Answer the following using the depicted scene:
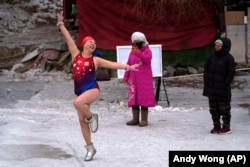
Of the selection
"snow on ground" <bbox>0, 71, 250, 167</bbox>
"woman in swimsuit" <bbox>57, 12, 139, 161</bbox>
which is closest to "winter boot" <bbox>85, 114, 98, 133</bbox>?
"woman in swimsuit" <bbox>57, 12, 139, 161</bbox>

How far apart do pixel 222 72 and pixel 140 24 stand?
23.4 feet

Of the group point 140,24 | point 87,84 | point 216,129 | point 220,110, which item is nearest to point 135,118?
point 216,129

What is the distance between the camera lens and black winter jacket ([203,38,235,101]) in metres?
8.80

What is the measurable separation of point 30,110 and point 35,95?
5.63 feet

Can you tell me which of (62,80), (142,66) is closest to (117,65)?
(142,66)

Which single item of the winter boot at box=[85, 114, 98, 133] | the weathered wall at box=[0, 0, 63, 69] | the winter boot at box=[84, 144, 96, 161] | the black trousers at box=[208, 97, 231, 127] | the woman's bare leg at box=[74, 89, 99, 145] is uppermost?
the weathered wall at box=[0, 0, 63, 69]

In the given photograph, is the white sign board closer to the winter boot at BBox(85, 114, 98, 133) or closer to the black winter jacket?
the black winter jacket

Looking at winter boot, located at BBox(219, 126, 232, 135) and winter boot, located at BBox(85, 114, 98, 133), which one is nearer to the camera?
winter boot, located at BBox(85, 114, 98, 133)

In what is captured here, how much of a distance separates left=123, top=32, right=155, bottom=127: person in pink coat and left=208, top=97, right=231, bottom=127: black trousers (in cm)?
119

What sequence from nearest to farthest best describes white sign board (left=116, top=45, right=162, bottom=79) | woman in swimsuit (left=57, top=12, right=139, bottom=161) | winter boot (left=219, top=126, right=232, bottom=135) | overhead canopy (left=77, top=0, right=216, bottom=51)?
woman in swimsuit (left=57, top=12, right=139, bottom=161)
winter boot (left=219, top=126, right=232, bottom=135)
white sign board (left=116, top=45, right=162, bottom=79)
overhead canopy (left=77, top=0, right=216, bottom=51)

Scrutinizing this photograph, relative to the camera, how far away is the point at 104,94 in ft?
42.9

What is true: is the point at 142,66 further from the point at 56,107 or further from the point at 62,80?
the point at 62,80

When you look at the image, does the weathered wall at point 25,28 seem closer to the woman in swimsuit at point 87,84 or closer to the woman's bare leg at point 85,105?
the woman in swimsuit at point 87,84

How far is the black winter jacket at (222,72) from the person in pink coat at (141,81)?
3.97ft
